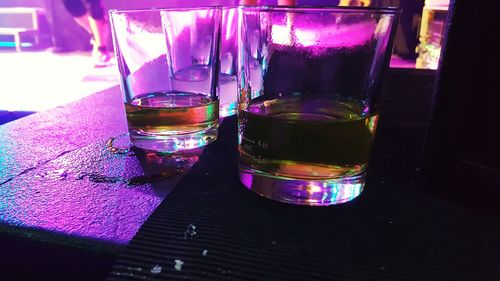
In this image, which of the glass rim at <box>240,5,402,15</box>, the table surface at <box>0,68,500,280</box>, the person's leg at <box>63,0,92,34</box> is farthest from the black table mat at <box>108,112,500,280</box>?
the person's leg at <box>63,0,92,34</box>

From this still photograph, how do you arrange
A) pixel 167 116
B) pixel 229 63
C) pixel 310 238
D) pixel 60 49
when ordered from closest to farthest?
1. pixel 310 238
2. pixel 167 116
3. pixel 229 63
4. pixel 60 49

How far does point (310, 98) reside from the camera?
1.15ft

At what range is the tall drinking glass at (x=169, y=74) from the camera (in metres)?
0.42

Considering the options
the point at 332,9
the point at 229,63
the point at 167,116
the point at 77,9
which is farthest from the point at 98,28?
the point at 332,9

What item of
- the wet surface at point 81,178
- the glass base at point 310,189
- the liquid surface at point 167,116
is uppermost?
the liquid surface at point 167,116

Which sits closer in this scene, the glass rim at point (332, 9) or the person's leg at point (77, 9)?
the glass rim at point (332, 9)

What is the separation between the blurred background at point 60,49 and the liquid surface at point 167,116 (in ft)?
0.77

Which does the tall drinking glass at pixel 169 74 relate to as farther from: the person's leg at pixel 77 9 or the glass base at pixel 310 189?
the person's leg at pixel 77 9

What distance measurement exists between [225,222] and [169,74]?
22 cm

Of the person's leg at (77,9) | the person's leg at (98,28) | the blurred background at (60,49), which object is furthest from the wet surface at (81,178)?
the person's leg at (77,9)

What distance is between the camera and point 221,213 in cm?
31

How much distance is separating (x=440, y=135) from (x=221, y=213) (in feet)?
0.56

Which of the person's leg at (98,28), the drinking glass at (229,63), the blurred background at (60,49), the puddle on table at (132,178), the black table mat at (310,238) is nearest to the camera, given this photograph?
the black table mat at (310,238)

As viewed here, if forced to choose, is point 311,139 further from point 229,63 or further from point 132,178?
point 229,63
